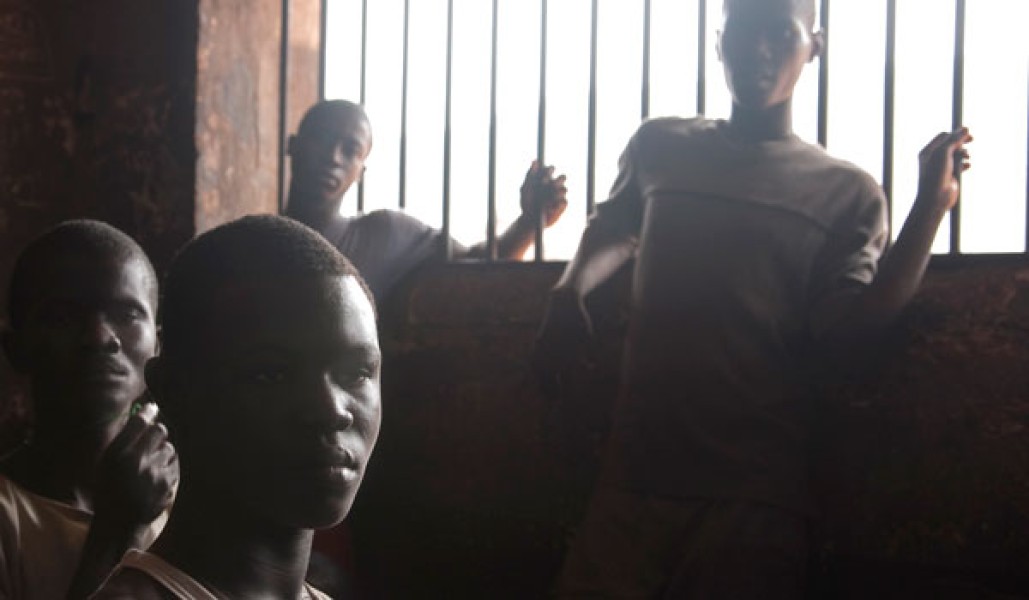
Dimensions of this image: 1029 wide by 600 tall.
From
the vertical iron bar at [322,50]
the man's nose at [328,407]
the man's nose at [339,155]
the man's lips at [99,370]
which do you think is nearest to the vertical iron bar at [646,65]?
the man's nose at [339,155]

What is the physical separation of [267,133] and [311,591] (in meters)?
2.32

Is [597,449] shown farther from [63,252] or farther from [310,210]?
[63,252]

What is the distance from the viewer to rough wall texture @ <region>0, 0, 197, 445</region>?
306cm

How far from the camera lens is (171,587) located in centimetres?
94

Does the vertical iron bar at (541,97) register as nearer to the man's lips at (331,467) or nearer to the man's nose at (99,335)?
the man's nose at (99,335)

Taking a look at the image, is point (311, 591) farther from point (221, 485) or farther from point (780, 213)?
point (780, 213)

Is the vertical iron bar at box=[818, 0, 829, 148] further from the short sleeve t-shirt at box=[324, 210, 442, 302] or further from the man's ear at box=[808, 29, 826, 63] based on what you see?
the short sleeve t-shirt at box=[324, 210, 442, 302]

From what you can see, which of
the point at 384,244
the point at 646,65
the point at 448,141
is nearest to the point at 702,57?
the point at 646,65

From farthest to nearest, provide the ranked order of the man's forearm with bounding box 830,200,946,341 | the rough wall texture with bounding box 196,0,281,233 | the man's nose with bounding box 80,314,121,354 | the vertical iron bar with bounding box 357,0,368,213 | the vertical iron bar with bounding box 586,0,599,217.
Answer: the vertical iron bar with bounding box 357,0,368,213
the rough wall texture with bounding box 196,0,281,233
the vertical iron bar with bounding box 586,0,599,217
the man's forearm with bounding box 830,200,946,341
the man's nose with bounding box 80,314,121,354

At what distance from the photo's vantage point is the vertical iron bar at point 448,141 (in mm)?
2994

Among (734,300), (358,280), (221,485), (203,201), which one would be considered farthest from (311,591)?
(203,201)

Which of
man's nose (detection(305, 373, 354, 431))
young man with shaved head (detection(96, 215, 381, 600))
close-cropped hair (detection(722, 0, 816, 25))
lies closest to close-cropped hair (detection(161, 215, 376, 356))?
young man with shaved head (detection(96, 215, 381, 600))

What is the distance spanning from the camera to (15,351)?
1650 millimetres

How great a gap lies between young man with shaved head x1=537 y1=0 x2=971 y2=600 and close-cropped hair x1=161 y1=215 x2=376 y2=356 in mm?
1305
